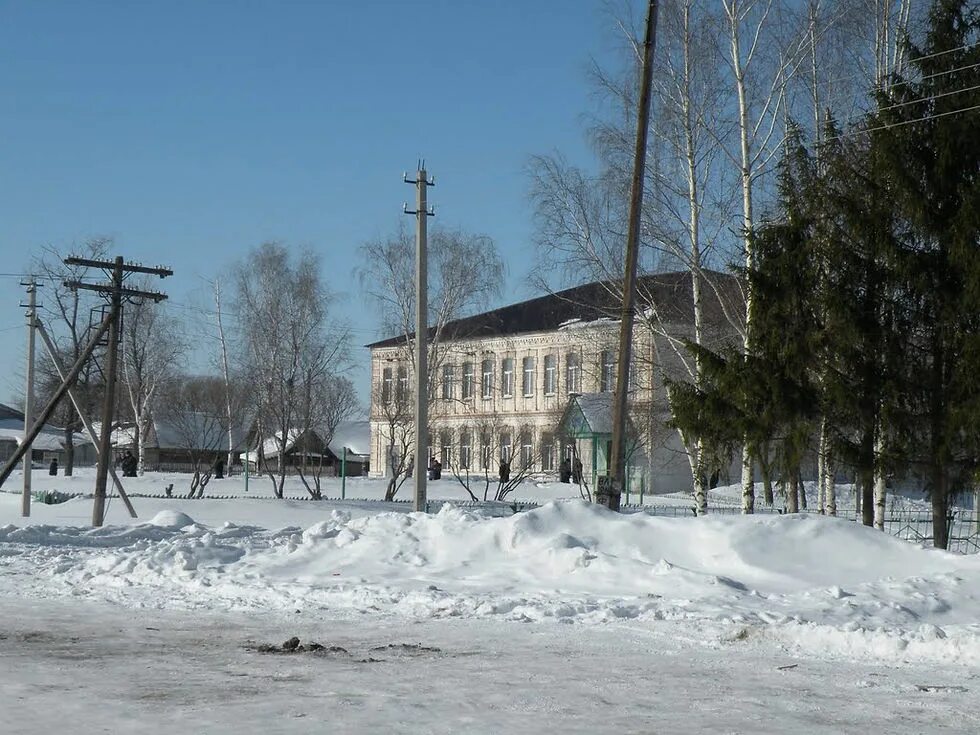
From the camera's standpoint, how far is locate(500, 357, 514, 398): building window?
66.1m

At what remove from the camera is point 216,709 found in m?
7.04

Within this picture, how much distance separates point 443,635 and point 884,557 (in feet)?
19.7

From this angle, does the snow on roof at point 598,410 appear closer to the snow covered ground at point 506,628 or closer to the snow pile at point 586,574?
the snow covered ground at point 506,628

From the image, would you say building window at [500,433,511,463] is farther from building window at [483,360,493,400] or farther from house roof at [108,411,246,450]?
house roof at [108,411,246,450]

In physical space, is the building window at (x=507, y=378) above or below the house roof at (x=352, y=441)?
above

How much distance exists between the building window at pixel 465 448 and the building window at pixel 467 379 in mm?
3840

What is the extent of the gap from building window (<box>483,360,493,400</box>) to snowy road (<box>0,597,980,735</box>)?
179 ft

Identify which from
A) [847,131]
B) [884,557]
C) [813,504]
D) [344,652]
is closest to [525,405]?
[813,504]

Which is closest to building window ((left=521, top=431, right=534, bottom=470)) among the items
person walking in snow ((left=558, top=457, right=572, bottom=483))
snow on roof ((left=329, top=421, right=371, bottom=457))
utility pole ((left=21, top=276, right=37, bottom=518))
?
person walking in snow ((left=558, top=457, right=572, bottom=483))

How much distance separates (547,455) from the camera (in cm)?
6344

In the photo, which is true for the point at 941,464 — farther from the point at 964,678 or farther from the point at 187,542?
the point at 187,542

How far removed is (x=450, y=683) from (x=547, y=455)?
5545 centimetres

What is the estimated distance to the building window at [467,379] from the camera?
220 ft

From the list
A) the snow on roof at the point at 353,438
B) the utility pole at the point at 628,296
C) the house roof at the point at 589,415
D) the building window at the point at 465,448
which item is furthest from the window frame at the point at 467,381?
the utility pole at the point at 628,296
